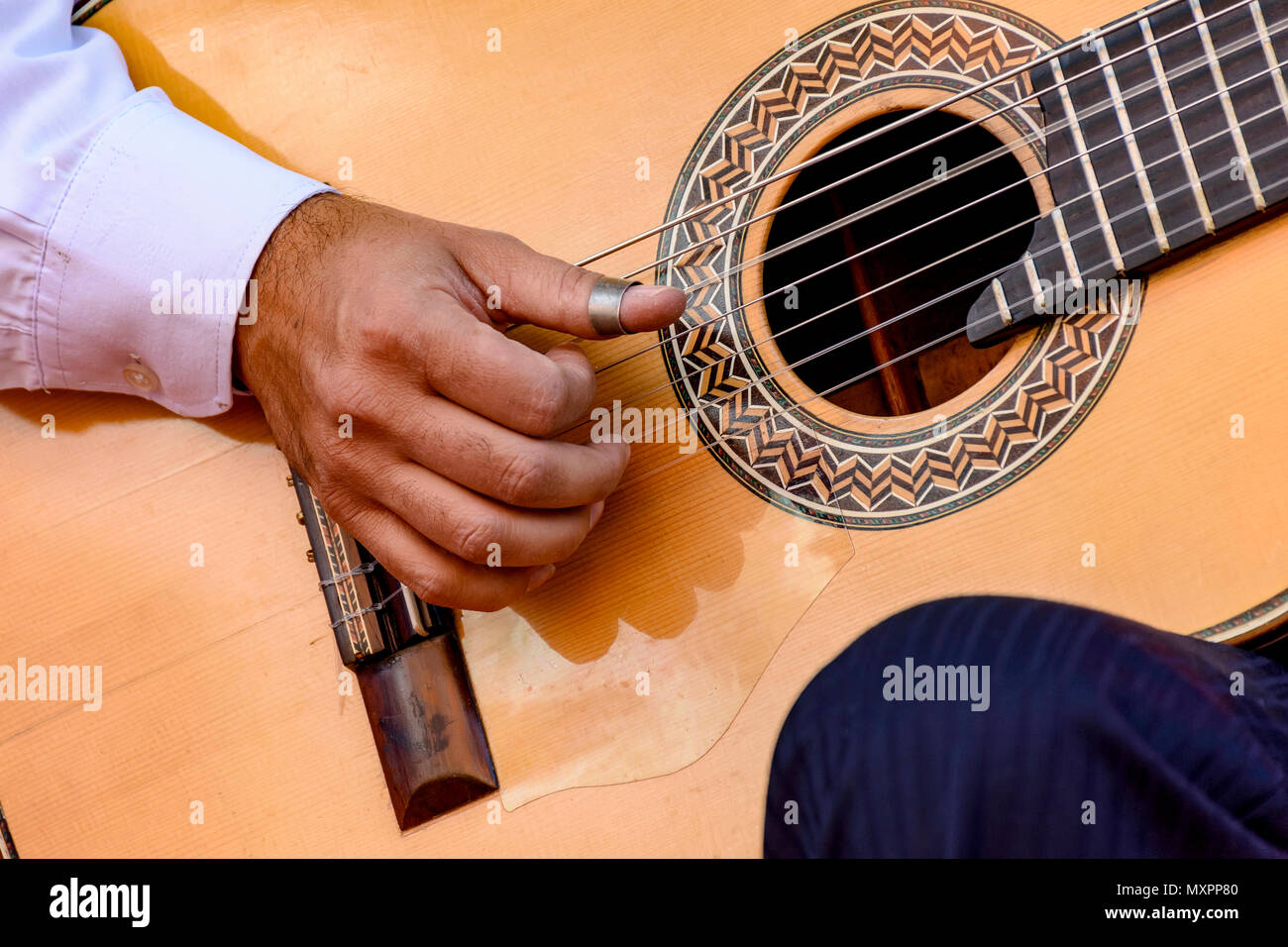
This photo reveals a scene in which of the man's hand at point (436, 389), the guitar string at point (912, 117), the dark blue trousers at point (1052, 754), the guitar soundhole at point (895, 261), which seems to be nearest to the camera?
the dark blue trousers at point (1052, 754)

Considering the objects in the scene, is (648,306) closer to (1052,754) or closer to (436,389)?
(436,389)

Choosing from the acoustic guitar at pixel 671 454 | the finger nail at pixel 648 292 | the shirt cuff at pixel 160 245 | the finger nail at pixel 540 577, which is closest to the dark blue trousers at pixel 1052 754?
the acoustic guitar at pixel 671 454

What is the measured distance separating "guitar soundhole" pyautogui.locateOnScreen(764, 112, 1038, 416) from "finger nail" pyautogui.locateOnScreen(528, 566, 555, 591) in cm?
38

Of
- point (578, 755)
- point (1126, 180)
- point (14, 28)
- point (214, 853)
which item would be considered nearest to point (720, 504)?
point (578, 755)

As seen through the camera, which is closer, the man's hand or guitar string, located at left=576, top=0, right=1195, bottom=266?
the man's hand

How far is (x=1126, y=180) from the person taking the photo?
930 millimetres

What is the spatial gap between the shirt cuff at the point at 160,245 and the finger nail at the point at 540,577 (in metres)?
0.40

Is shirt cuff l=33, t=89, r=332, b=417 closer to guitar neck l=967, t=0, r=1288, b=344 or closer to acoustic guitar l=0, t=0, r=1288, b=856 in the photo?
acoustic guitar l=0, t=0, r=1288, b=856

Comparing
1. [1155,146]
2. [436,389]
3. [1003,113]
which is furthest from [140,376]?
[1155,146]

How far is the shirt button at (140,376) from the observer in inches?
38.5

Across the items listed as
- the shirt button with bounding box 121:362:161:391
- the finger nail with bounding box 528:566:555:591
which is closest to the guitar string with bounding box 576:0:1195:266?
the finger nail with bounding box 528:566:555:591

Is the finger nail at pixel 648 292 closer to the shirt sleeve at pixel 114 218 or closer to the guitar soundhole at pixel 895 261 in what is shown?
the guitar soundhole at pixel 895 261

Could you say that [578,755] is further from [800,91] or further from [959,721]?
[800,91]

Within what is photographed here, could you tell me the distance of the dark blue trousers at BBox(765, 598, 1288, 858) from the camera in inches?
26.1
